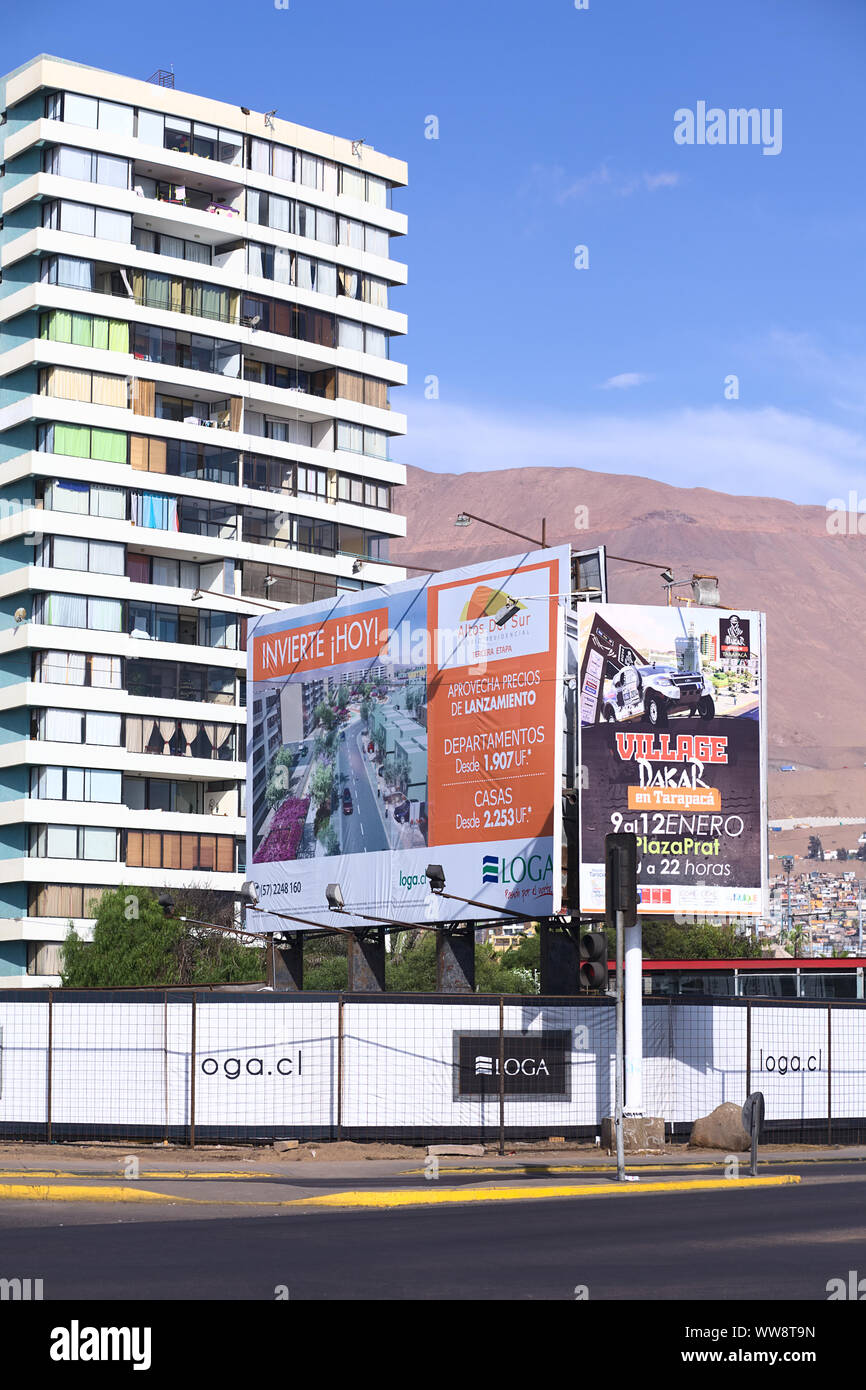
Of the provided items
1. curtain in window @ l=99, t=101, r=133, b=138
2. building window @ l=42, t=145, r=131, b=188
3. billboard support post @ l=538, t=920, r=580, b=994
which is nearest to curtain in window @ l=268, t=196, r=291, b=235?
curtain in window @ l=99, t=101, r=133, b=138

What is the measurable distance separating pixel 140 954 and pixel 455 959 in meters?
33.5

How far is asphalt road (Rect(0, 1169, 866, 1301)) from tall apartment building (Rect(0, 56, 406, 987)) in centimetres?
6368

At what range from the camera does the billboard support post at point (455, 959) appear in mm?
41844

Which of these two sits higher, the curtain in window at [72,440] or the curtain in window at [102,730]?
the curtain in window at [72,440]

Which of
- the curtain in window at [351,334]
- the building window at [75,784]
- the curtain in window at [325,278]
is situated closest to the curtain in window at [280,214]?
the curtain in window at [325,278]

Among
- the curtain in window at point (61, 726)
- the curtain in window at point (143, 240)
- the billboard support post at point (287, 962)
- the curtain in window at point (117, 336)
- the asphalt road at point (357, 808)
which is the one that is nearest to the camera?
the asphalt road at point (357, 808)

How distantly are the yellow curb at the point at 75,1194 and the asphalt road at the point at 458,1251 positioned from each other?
0.52m

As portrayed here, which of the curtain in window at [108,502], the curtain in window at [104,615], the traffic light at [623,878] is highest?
the curtain in window at [108,502]

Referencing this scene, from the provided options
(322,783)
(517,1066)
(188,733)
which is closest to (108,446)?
(188,733)

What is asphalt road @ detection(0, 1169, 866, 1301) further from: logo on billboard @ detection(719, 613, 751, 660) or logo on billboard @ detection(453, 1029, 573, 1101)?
logo on billboard @ detection(719, 613, 751, 660)

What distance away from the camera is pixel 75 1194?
2116 cm

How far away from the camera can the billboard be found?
38094 millimetres

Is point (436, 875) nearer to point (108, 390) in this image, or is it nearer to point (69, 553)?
point (69, 553)

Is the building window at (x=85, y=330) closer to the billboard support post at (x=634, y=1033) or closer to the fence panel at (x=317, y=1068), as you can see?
the fence panel at (x=317, y=1068)
